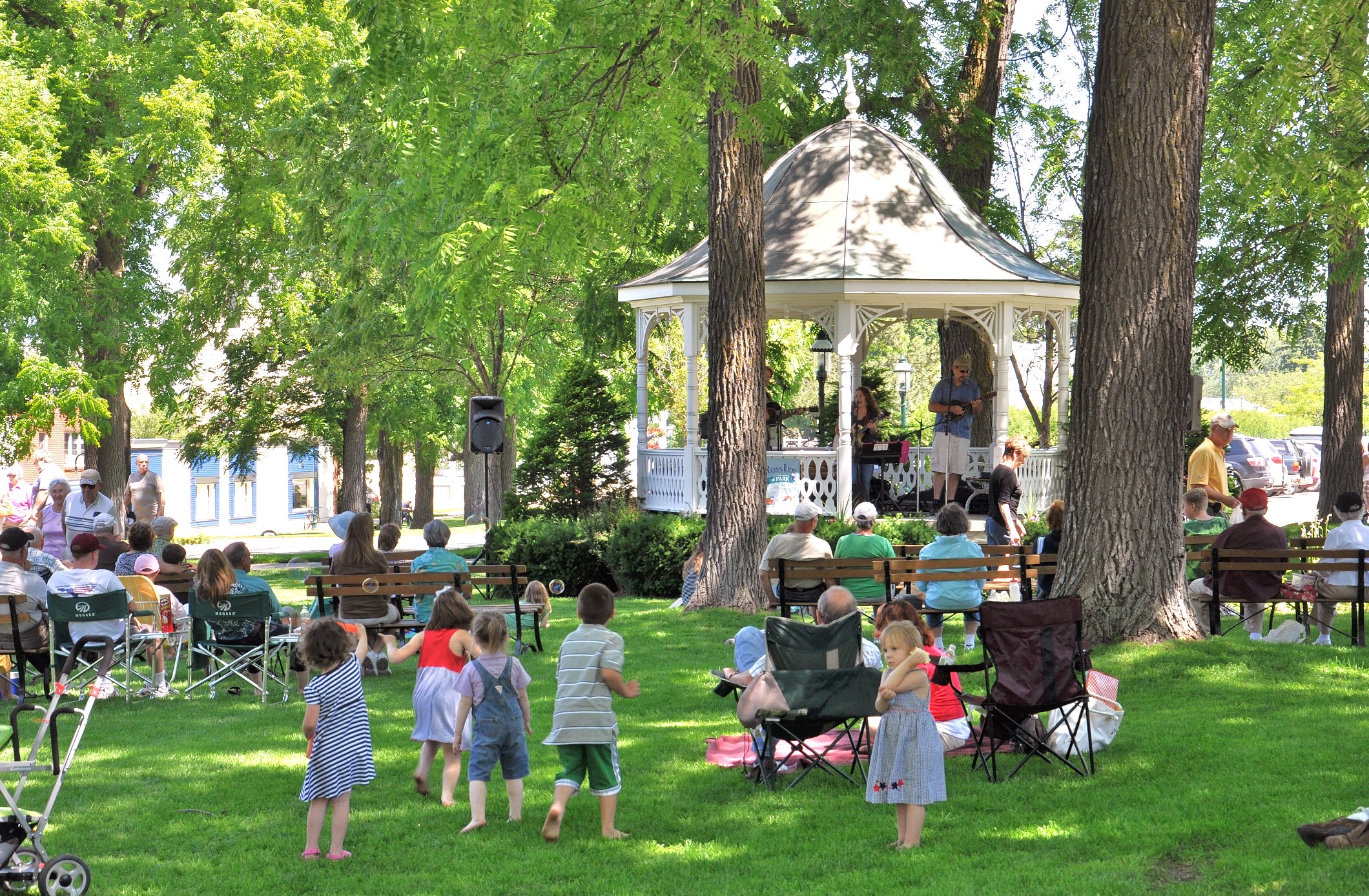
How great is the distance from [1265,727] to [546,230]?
6.02 meters

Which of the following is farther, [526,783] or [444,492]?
[444,492]

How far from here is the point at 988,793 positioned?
7.27 m

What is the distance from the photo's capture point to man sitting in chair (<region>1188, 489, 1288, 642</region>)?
38.0ft

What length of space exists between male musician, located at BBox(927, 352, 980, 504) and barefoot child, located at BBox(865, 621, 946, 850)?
1150 cm

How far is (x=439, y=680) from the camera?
305 inches

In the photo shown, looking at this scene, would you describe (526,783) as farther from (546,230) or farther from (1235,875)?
(546,230)

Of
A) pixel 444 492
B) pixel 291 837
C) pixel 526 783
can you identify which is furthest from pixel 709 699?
pixel 444 492

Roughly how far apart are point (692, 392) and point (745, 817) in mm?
12345

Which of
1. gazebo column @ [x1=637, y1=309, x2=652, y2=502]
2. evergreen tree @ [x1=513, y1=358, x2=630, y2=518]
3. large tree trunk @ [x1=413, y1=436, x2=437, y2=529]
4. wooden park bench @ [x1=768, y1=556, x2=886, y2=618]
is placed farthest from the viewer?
large tree trunk @ [x1=413, y1=436, x2=437, y2=529]

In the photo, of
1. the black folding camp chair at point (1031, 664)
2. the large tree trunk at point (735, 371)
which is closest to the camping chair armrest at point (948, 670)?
the black folding camp chair at point (1031, 664)

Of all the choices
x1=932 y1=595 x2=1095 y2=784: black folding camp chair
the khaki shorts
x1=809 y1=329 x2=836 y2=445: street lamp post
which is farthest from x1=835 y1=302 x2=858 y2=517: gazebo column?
x1=932 y1=595 x2=1095 y2=784: black folding camp chair

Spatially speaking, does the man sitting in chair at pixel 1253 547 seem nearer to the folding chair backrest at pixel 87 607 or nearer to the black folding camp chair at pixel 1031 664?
the black folding camp chair at pixel 1031 664

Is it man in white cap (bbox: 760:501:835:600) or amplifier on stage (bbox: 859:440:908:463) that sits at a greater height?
amplifier on stage (bbox: 859:440:908:463)

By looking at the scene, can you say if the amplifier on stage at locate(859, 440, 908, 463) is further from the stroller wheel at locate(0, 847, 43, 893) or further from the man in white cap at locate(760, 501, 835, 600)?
the stroller wheel at locate(0, 847, 43, 893)
